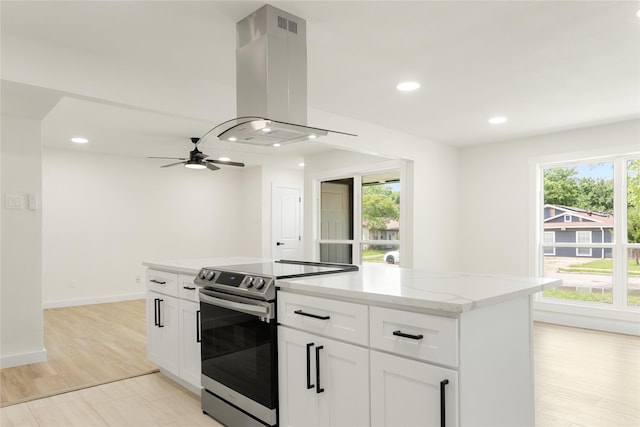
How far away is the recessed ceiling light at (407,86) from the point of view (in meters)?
3.50

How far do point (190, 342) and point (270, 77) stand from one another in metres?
1.77

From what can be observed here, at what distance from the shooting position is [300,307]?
79.3 inches

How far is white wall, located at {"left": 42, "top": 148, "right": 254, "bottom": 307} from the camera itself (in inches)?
242

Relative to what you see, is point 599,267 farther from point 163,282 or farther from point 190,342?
point 163,282

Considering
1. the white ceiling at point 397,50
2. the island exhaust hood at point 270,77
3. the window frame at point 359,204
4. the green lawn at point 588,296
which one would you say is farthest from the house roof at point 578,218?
the island exhaust hood at point 270,77

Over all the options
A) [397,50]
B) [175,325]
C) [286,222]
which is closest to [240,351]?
[175,325]

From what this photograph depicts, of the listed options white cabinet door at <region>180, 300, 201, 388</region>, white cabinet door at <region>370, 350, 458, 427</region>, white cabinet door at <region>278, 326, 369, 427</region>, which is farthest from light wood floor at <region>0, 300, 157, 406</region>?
white cabinet door at <region>370, 350, 458, 427</region>

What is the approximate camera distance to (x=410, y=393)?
1.58 metres

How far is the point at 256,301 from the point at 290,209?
6003mm

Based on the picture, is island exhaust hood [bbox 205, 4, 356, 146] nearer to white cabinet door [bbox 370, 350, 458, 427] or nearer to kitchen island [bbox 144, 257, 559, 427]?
kitchen island [bbox 144, 257, 559, 427]

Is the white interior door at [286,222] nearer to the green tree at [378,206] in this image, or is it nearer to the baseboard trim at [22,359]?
the green tree at [378,206]

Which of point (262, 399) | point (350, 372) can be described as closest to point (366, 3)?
point (350, 372)

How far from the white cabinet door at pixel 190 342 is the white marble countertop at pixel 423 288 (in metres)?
0.95

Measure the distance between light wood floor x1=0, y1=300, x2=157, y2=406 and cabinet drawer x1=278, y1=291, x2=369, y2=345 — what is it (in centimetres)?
189
